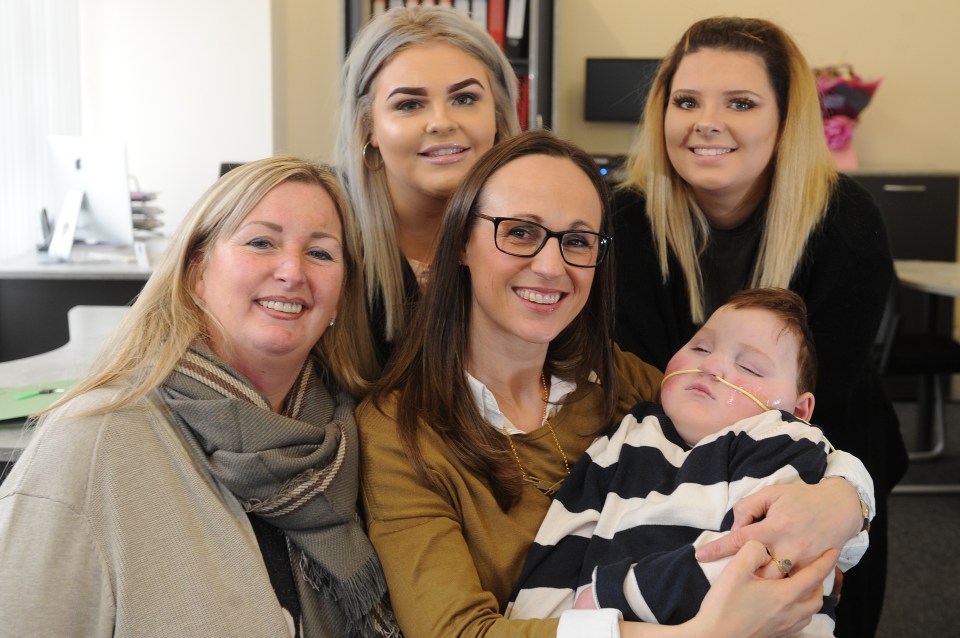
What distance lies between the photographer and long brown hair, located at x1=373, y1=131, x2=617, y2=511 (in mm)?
1563

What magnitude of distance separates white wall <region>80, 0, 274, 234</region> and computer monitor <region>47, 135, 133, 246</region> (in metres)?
1.05

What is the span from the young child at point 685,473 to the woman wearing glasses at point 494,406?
6cm

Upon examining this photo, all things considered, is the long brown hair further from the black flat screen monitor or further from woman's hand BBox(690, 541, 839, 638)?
the black flat screen monitor

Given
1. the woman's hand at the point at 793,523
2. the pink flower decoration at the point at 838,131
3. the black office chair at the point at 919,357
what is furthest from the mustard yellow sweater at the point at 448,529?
the pink flower decoration at the point at 838,131

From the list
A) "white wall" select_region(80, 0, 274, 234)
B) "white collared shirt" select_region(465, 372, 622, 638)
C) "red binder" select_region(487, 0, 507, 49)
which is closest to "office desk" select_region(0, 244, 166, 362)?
"white wall" select_region(80, 0, 274, 234)

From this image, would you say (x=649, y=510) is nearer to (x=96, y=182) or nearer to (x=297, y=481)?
(x=297, y=481)

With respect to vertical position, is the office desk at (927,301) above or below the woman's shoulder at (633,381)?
below

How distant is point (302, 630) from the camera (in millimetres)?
1397

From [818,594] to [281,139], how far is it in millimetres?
4875

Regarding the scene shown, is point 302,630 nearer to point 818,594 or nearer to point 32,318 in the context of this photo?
point 818,594

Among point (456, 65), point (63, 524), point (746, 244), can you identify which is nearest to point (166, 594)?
point (63, 524)

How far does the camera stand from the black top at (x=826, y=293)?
216 centimetres

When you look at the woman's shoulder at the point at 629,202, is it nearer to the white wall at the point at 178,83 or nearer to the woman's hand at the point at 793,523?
the woman's hand at the point at 793,523

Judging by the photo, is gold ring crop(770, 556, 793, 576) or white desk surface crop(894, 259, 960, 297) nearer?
gold ring crop(770, 556, 793, 576)
